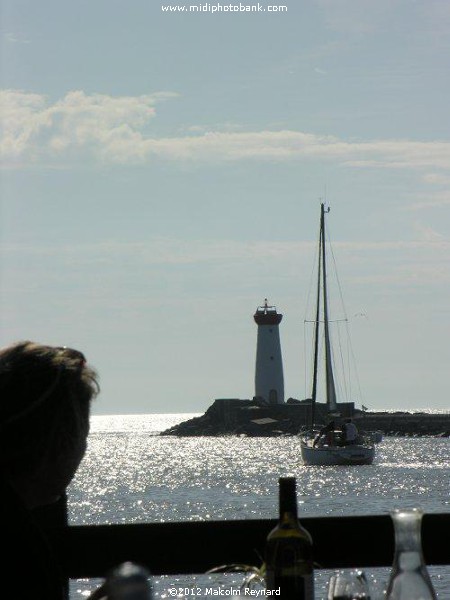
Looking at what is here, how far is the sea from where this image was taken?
41194mm

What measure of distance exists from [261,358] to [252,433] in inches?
792

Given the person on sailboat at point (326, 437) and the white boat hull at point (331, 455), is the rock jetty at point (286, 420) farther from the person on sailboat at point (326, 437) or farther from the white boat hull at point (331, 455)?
the white boat hull at point (331, 455)

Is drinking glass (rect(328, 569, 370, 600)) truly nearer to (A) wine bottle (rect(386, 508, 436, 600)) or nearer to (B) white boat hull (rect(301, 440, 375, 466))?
(A) wine bottle (rect(386, 508, 436, 600))

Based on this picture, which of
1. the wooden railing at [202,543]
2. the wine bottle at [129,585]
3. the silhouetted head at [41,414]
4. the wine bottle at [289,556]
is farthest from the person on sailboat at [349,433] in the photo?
the wine bottle at [129,585]

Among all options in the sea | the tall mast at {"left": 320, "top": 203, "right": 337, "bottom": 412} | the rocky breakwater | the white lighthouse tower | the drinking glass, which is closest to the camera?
the drinking glass

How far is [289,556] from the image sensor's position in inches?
84.0

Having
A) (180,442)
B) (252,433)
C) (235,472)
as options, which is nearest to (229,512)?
(235,472)

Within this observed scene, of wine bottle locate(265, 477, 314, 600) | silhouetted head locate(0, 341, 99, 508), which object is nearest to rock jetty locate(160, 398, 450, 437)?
wine bottle locate(265, 477, 314, 600)

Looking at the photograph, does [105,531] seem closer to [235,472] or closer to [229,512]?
[229,512]

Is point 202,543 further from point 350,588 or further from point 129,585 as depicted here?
point 129,585

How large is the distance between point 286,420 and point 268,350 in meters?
14.6

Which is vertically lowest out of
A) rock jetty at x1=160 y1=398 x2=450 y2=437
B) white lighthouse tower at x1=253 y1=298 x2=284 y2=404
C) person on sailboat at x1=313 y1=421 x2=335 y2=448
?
rock jetty at x1=160 y1=398 x2=450 y2=437

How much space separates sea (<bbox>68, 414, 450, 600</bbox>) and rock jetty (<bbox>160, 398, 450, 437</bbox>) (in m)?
2.28

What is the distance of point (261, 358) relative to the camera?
8912cm
